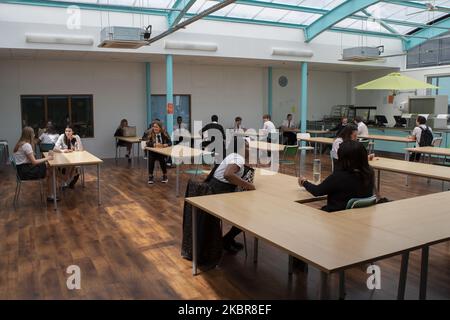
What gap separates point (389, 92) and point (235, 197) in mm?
12238

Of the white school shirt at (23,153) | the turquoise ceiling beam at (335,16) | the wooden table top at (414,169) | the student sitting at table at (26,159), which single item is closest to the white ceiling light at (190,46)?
the turquoise ceiling beam at (335,16)

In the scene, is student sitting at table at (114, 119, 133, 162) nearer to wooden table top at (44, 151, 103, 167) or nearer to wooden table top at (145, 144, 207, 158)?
wooden table top at (145, 144, 207, 158)

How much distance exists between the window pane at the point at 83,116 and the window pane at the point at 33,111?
79 centimetres

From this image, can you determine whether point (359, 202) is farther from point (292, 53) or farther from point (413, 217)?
point (292, 53)

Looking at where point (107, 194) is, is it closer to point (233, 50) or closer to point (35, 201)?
point (35, 201)

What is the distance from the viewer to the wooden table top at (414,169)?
5.01m

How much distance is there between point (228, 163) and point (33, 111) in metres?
8.89

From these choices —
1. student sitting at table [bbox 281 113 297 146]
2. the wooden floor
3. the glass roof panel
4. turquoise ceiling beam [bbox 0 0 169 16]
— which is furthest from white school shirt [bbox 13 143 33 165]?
student sitting at table [bbox 281 113 297 146]

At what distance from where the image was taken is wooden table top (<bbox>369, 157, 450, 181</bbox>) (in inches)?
197

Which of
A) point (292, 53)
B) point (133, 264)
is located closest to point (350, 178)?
point (133, 264)

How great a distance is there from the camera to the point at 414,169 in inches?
212

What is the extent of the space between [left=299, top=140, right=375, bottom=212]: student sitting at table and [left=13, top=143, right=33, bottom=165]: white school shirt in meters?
4.41

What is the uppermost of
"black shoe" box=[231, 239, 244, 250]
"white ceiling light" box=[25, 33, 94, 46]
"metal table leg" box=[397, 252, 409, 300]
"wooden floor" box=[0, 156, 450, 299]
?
"white ceiling light" box=[25, 33, 94, 46]

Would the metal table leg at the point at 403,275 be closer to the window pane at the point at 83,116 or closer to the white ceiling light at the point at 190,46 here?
the white ceiling light at the point at 190,46
